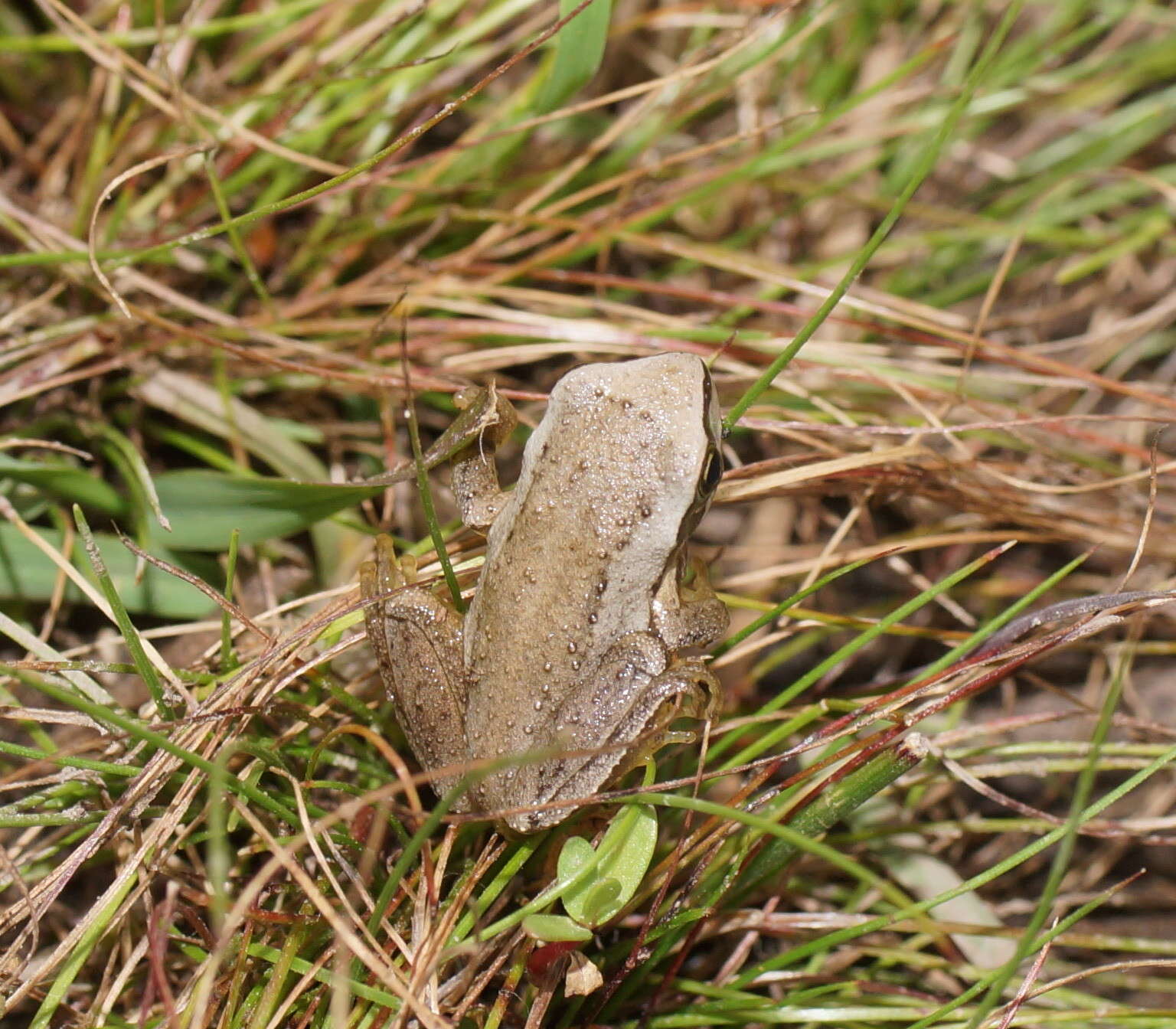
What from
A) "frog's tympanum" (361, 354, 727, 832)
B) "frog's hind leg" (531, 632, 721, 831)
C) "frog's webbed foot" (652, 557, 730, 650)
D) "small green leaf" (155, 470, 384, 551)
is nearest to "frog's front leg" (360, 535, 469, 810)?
"frog's tympanum" (361, 354, 727, 832)

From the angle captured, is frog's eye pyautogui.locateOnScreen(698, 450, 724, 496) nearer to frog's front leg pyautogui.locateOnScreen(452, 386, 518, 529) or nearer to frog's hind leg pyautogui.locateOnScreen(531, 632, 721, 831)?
frog's hind leg pyautogui.locateOnScreen(531, 632, 721, 831)

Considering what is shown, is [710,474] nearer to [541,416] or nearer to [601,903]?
[541,416]

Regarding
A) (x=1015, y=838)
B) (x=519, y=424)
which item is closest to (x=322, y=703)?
(x=519, y=424)

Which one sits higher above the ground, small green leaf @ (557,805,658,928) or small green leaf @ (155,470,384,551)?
small green leaf @ (155,470,384,551)

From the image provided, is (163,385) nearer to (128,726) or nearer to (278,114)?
(278,114)

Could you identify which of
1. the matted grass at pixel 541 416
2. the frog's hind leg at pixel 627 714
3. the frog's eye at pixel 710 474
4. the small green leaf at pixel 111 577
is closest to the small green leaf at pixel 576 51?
the matted grass at pixel 541 416

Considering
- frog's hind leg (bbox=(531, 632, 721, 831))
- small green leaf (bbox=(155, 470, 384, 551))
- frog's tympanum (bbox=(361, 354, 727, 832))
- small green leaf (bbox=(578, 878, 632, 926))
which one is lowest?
small green leaf (bbox=(578, 878, 632, 926))

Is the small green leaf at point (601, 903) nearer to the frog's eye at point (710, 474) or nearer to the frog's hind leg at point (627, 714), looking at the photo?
the frog's hind leg at point (627, 714)
